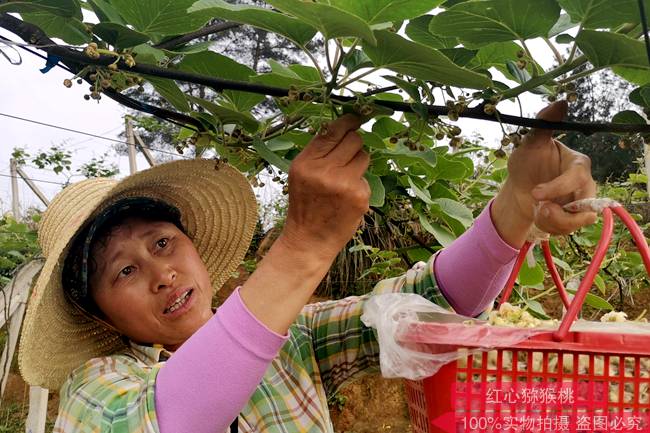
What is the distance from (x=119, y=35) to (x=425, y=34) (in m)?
0.27

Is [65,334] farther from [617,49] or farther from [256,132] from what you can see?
[617,49]

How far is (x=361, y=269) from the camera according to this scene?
4.06m

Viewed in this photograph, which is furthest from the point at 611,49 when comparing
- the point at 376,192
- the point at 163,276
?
the point at 163,276

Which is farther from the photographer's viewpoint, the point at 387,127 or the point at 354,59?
the point at 387,127

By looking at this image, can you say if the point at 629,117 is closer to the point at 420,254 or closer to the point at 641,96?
the point at 641,96

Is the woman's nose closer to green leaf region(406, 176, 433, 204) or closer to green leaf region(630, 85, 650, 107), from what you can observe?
green leaf region(406, 176, 433, 204)

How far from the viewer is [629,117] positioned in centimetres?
65

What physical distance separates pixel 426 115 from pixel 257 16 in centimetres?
19

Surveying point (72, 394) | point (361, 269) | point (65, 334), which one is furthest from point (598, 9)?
point (361, 269)

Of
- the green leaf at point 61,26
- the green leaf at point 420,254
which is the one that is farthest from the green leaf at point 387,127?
the green leaf at point 420,254

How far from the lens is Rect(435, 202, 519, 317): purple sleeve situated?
35.6 inches

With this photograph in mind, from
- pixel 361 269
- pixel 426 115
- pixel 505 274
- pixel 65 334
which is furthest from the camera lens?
pixel 361 269

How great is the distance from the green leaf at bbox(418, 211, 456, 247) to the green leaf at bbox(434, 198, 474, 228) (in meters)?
0.04

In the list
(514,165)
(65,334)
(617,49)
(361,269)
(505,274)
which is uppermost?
(617,49)
